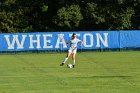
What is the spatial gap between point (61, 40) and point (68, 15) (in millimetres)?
8639

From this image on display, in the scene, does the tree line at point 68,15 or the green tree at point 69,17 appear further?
the tree line at point 68,15

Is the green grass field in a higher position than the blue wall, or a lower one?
lower

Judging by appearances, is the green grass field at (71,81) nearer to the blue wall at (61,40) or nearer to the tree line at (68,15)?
the blue wall at (61,40)

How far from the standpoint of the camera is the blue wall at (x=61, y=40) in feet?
152

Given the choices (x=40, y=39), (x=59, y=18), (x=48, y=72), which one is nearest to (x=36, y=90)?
(x=48, y=72)

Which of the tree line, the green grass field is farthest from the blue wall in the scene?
the green grass field

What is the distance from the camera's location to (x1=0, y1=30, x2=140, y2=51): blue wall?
46.4m

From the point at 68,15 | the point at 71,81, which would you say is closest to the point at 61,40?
the point at 68,15

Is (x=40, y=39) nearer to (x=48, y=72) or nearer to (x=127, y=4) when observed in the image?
(x=127, y=4)

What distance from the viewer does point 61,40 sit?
155 ft

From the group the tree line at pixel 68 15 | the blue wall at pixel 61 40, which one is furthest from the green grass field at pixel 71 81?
the tree line at pixel 68 15

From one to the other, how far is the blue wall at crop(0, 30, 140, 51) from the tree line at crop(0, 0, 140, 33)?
7273mm

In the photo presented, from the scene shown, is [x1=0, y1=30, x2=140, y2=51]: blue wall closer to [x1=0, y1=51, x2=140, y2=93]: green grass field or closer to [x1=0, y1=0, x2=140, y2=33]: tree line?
[x1=0, y1=0, x2=140, y2=33]: tree line

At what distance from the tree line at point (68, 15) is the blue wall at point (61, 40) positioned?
23.9 ft
